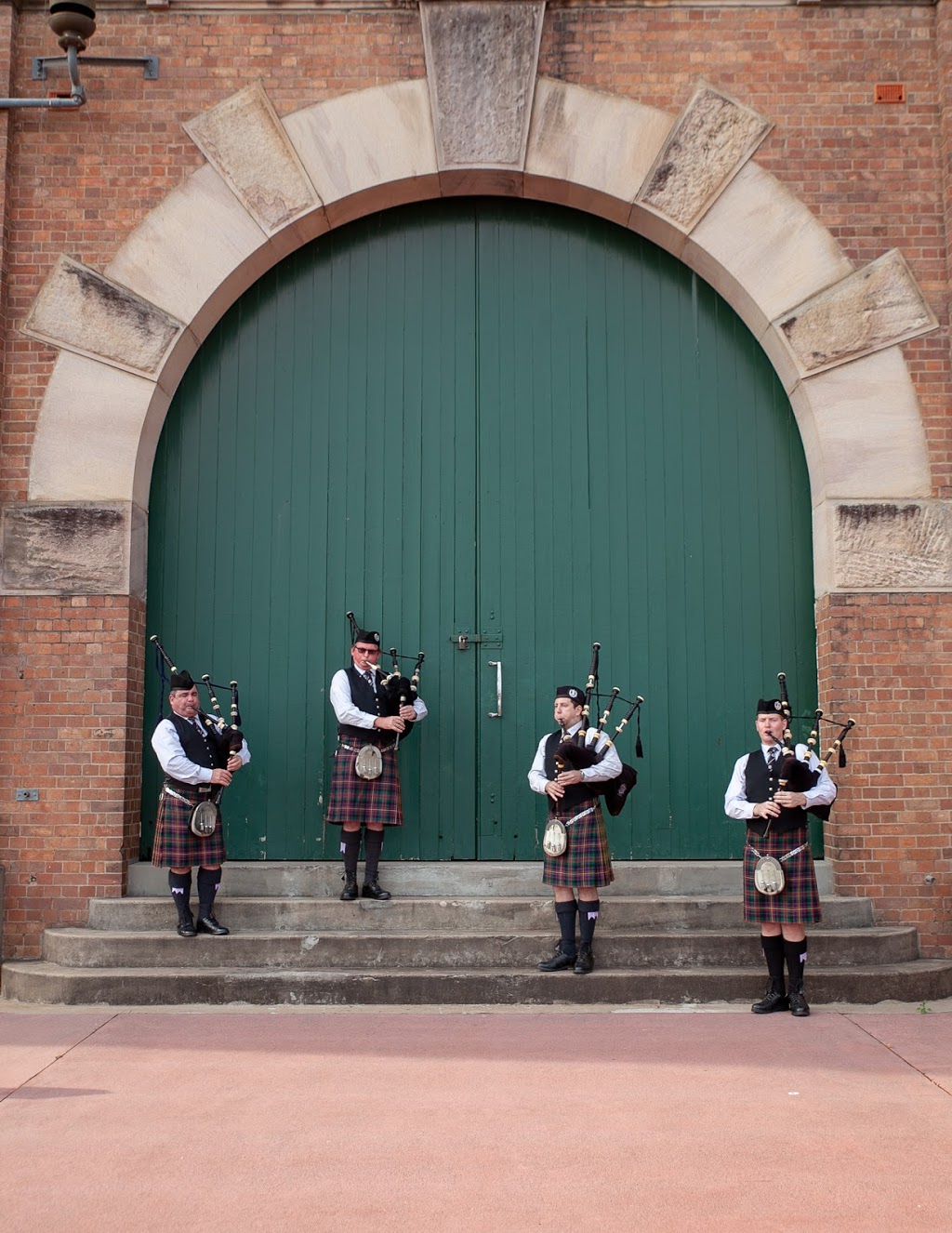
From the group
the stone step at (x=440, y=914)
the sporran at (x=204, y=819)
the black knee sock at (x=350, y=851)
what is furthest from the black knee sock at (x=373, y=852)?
the sporran at (x=204, y=819)

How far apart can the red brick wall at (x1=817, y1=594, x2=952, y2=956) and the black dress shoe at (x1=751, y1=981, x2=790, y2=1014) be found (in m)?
1.19

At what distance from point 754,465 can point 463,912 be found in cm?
345

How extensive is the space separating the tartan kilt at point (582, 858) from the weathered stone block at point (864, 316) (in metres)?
3.18

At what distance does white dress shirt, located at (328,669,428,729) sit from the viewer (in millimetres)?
7266

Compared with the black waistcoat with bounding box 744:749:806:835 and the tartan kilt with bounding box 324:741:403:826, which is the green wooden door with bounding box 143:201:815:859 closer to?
the tartan kilt with bounding box 324:741:403:826

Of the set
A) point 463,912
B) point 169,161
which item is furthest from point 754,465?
point 169,161

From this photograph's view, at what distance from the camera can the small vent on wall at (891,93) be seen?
7.93 meters

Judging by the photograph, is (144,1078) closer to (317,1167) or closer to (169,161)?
(317,1167)

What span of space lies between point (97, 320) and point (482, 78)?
114 inches

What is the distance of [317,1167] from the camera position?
409 centimetres

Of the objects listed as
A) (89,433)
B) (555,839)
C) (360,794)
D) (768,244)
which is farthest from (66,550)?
(768,244)

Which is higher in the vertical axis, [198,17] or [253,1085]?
[198,17]

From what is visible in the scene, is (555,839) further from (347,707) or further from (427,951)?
(347,707)

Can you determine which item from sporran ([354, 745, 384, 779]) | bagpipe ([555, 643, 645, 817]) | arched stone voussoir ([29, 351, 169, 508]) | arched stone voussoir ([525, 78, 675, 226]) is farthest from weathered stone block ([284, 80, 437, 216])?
sporran ([354, 745, 384, 779])
